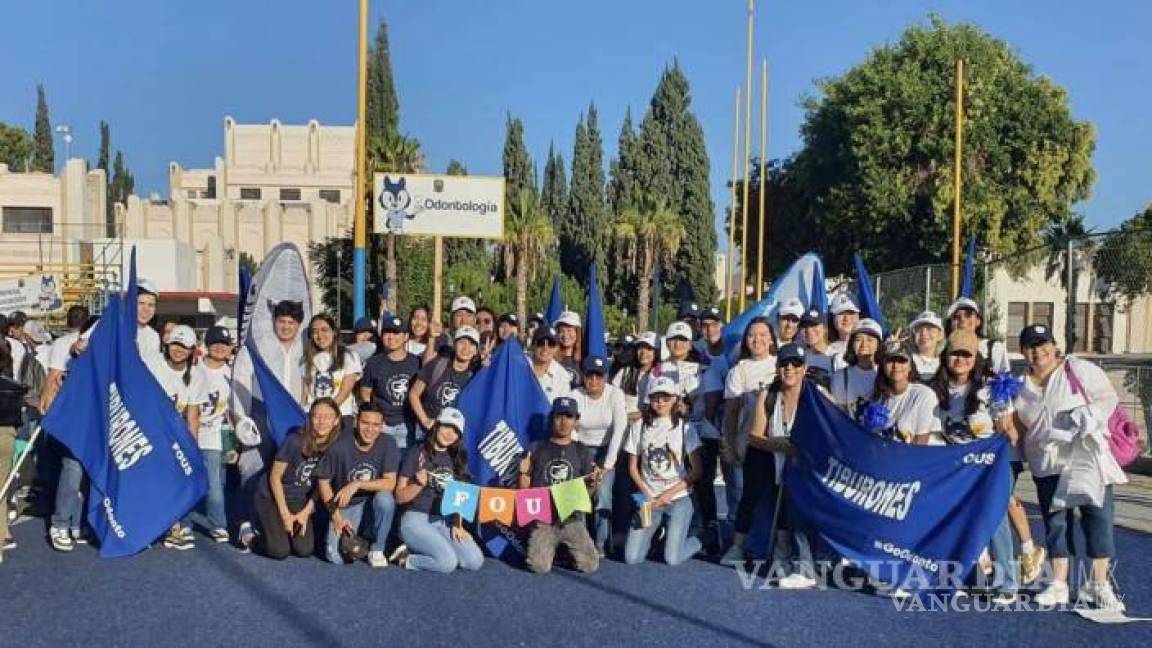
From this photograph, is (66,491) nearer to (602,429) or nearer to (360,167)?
(602,429)

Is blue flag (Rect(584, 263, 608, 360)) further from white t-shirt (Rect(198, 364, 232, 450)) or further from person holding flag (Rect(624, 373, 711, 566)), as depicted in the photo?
white t-shirt (Rect(198, 364, 232, 450))

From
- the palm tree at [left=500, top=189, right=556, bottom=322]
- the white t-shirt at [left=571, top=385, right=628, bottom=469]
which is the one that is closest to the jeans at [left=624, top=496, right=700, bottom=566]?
the white t-shirt at [left=571, top=385, right=628, bottom=469]

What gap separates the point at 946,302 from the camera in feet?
46.4

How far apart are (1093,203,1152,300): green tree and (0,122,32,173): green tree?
75790 millimetres

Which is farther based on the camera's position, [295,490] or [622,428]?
[622,428]

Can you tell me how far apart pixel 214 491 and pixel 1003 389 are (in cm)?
566

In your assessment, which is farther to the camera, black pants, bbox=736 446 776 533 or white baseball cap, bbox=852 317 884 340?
black pants, bbox=736 446 776 533

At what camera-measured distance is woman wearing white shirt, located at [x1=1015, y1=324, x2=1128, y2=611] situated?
19.3 ft

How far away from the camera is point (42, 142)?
75.7 meters

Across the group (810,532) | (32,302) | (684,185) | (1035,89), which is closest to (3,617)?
(810,532)

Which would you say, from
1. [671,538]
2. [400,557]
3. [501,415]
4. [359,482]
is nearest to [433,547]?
[400,557]

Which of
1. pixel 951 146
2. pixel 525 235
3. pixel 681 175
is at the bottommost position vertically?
pixel 525 235

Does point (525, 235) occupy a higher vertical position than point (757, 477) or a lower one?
higher

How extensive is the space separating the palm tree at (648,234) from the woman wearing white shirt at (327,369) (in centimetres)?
3952
